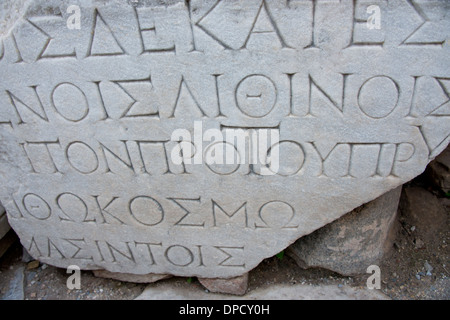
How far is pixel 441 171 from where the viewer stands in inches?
87.0

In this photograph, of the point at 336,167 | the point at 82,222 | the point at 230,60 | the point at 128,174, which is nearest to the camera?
the point at 230,60

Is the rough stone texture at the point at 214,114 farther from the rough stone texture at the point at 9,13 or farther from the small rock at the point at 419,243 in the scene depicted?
the small rock at the point at 419,243

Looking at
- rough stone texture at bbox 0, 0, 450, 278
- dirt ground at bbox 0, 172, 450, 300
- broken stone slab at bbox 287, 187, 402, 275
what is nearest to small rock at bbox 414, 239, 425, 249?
dirt ground at bbox 0, 172, 450, 300

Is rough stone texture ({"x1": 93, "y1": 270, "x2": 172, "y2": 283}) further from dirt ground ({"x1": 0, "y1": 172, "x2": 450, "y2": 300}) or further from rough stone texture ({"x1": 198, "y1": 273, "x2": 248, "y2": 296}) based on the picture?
rough stone texture ({"x1": 198, "y1": 273, "x2": 248, "y2": 296})

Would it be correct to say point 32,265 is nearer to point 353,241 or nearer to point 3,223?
point 3,223

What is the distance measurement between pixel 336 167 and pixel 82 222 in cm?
132

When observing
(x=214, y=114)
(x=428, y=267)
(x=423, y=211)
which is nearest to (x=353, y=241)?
(x=428, y=267)

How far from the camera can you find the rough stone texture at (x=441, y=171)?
2195 mm

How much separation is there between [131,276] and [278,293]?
2.82 feet

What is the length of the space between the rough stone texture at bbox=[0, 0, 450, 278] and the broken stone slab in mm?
200

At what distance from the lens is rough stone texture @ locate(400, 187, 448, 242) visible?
7.07ft
